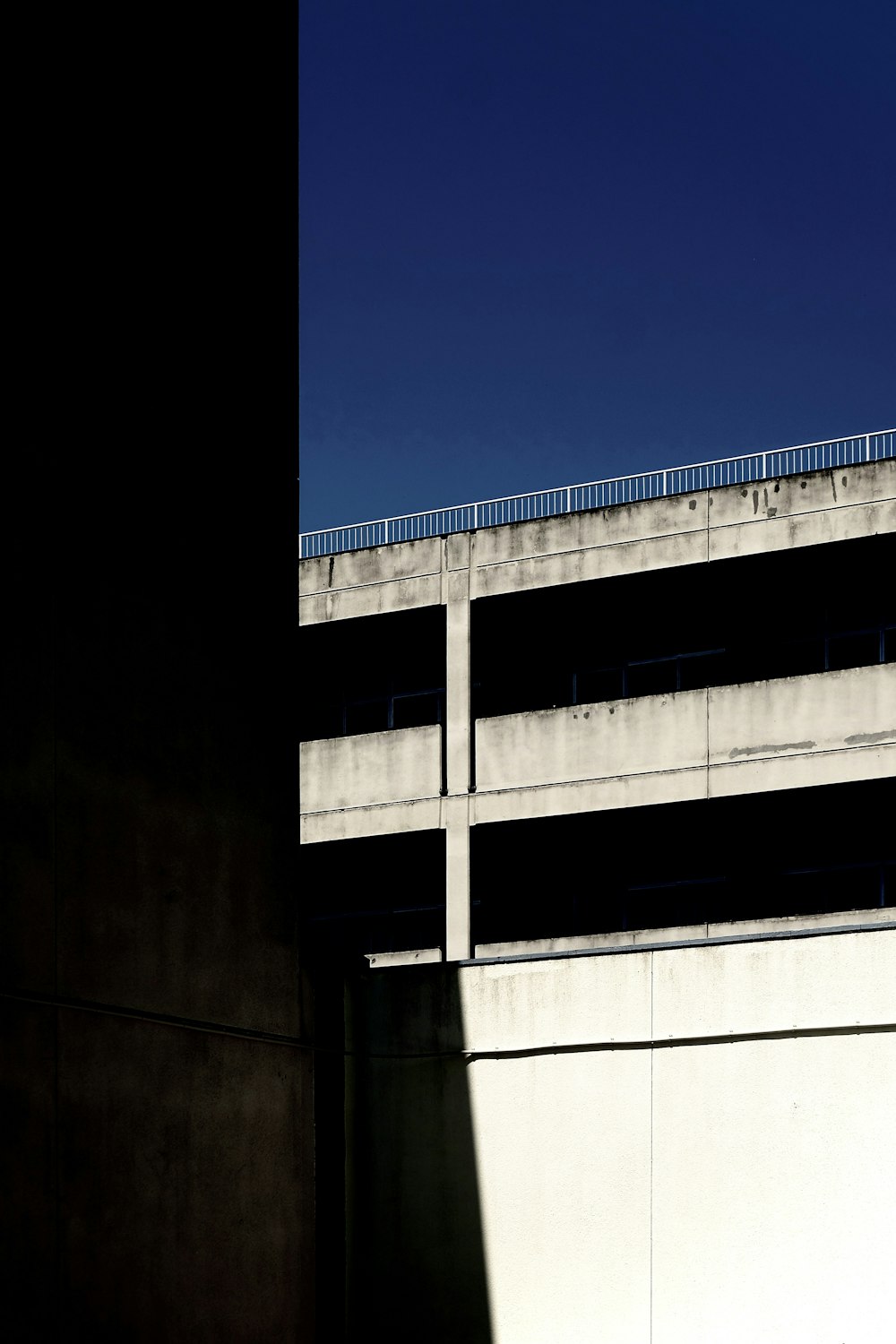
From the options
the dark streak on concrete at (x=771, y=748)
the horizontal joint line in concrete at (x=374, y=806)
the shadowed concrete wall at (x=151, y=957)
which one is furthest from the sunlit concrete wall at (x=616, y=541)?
the shadowed concrete wall at (x=151, y=957)

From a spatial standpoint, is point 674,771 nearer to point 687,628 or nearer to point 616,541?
point 687,628

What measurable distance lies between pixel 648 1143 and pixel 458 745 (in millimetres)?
18622

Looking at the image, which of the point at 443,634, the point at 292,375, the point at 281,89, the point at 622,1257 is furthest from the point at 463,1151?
the point at 443,634

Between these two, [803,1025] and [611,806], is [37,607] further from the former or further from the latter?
[611,806]

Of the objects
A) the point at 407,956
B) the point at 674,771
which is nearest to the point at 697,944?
the point at 674,771

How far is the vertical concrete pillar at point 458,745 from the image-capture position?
31734mm

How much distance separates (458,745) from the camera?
1267 inches

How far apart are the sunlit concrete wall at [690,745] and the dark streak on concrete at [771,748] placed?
15 mm

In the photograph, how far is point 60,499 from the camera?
36.9 feet

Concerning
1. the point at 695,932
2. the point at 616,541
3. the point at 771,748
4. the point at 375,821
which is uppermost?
the point at 616,541

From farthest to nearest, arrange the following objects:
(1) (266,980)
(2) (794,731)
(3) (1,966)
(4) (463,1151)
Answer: (2) (794,731) < (4) (463,1151) < (1) (266,980) < (3) (1,966)

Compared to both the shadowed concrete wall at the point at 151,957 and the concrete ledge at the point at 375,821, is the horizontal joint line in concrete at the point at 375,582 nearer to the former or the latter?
the concrete ledge at the point at 375,821

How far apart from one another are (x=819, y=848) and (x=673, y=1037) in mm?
17728

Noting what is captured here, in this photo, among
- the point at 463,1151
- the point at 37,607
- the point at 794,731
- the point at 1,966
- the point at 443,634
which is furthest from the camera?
the point at 443,634
